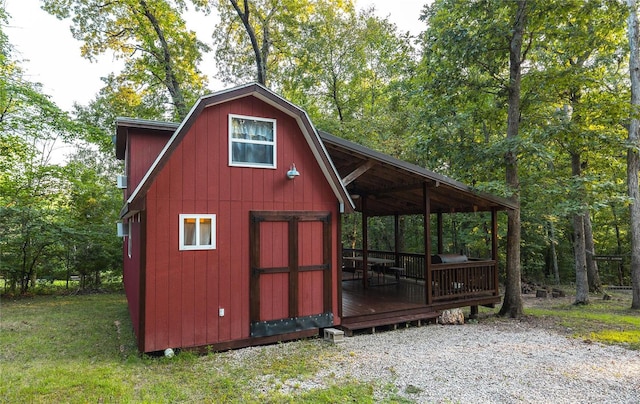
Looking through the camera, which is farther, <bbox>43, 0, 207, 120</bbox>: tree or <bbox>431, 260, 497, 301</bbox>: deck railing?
<bbox>43, 0, 207, 120</bbox>: tree

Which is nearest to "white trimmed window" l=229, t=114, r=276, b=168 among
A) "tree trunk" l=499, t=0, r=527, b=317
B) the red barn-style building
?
the red barn-style building

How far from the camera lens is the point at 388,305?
25.0ft

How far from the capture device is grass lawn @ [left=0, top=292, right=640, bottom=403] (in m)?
3.99

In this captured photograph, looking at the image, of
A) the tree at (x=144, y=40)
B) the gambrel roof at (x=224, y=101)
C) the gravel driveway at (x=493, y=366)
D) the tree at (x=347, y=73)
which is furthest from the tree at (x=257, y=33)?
the gravel driveway at (x=493, y=366)

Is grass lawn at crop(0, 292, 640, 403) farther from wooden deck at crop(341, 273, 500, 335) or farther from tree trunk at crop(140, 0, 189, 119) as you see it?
tree trunk at crop(140, 0, 189, 119)

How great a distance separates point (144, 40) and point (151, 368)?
13844mm

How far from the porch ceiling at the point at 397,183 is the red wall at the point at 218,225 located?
1087 millimetres

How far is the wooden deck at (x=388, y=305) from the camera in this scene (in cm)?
691

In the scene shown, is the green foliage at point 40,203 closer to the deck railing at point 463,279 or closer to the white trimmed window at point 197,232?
the white trimmed window at point 197,232

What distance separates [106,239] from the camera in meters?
11.9

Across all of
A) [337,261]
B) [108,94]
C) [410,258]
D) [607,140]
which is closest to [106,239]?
[108,94]

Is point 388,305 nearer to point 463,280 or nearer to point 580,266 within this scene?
point 463,280

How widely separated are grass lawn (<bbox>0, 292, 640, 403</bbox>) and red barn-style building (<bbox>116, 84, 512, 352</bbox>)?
19.7 inches

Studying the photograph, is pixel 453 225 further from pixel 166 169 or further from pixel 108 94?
pixel 108 94
